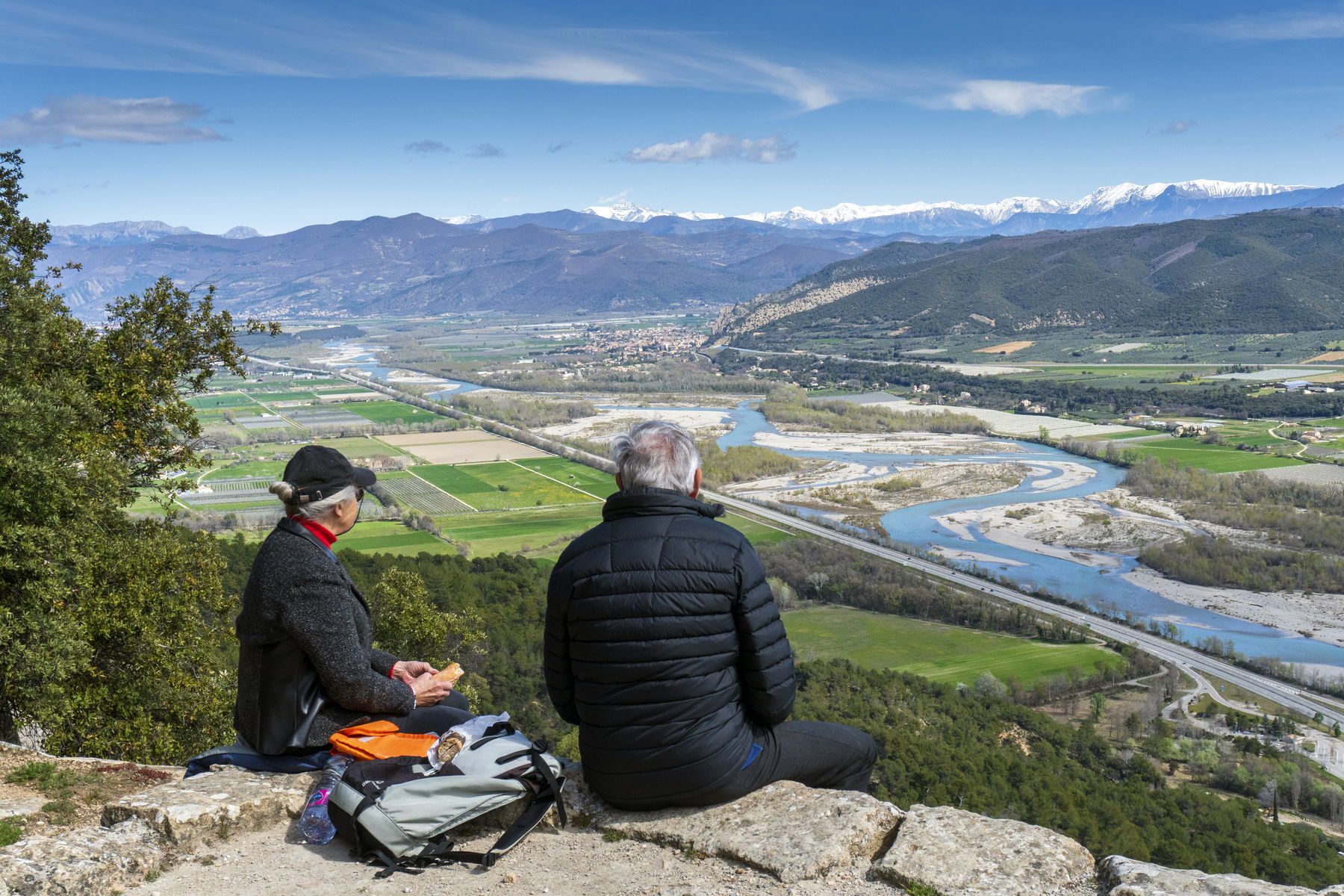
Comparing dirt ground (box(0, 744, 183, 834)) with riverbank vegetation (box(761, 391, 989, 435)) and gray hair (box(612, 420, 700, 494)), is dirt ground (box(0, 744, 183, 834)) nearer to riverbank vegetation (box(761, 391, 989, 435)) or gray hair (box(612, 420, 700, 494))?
gray hair (box(612, 420, 700, 494))

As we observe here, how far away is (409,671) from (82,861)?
180cm

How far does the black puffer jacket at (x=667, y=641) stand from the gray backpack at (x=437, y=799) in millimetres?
499

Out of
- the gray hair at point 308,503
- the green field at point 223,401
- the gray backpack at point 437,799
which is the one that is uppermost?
the gray hair at point 308,503

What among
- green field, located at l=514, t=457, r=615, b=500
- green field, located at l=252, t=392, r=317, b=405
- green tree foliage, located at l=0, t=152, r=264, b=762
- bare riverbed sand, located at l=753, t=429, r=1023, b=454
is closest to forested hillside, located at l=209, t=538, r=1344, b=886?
green tree foliage, located at l=0, t=152, r=264, b=762

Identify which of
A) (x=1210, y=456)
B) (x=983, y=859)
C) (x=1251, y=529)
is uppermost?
(x=983, y=859)

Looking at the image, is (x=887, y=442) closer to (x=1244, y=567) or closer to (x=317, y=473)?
(x=1244, y=567)

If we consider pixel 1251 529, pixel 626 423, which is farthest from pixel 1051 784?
pixel 626 423

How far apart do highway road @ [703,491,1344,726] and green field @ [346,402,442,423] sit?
5244 cm

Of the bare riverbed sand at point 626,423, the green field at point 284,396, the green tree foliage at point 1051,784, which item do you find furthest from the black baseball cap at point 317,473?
the green field at point 284,396

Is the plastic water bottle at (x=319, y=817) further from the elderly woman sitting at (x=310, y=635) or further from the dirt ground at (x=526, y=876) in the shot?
the elderly woman sitting at (x=310, y=635)

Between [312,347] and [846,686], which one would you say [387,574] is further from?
[312,347]

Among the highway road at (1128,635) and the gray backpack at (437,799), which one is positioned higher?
the gray backpack at (437,799)

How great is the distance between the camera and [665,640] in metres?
4.32

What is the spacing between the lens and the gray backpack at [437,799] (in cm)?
468
